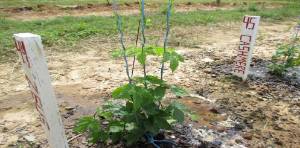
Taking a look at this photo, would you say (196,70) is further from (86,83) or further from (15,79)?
(15,79)

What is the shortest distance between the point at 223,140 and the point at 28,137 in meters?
1.64

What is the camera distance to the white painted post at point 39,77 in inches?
66.6

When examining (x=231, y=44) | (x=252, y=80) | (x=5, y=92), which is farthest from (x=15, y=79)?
(x=231, y=44)

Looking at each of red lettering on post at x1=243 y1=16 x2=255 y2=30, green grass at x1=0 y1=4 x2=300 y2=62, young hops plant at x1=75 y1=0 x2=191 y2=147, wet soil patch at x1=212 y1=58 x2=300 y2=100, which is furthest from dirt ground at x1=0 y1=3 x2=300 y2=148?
red lettering on post at x1=243 y1=16 x2=255 y2=30

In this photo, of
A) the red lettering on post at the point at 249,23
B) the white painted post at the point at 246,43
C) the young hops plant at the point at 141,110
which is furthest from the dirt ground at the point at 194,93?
the red lettering on post at the point at 249,23

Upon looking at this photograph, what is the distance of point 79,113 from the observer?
310 centimetres

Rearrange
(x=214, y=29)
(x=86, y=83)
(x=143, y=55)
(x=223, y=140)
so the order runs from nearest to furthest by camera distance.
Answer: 1. (x=143, y=55)
2. (x=223, y=140)
3. (x=86, y=83)
4. (x=214, y=29)

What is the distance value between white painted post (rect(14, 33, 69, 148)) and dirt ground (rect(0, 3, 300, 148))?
708mm

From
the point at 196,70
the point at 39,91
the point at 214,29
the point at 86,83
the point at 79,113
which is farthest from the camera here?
the point at 214,29

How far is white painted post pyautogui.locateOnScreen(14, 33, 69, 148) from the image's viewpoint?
5.55 ft

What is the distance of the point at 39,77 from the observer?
1.74 meters

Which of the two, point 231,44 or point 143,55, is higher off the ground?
point 143,55

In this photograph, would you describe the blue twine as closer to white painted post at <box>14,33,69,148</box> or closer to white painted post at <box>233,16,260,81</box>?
white painted post at <box>14,33,69,148</box>

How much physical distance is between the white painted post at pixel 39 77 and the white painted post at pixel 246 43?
2.55 meters
